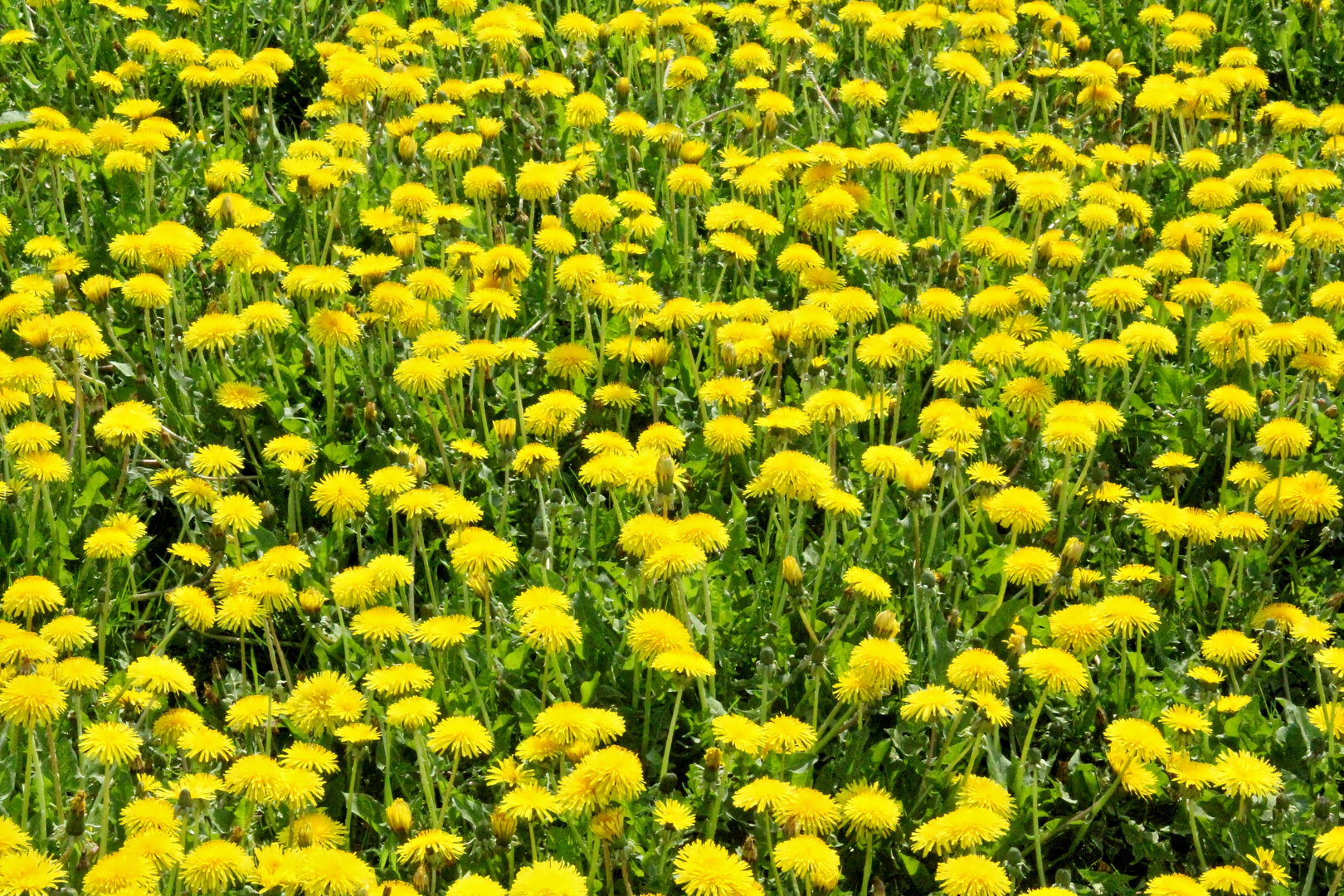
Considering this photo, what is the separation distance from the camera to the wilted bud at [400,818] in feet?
9.53

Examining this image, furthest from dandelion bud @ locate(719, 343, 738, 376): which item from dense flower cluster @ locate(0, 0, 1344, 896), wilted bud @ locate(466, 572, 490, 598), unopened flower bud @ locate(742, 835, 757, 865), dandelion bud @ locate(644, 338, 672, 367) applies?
unopened flower bud @ locate(742, 835, 757, 865)

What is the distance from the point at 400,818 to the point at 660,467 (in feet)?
3.23

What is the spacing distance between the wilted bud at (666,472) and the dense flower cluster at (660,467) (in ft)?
0.34

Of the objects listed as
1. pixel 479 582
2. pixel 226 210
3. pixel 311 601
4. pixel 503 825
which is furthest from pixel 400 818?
pixel 226 210

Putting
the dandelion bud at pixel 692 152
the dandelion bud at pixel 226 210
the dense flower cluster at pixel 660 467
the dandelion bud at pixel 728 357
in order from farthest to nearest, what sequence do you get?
the dandelion bud at pixel 692 152 < the dandelion bud at pixel 226 210 < the dandelion bud at pixel 728 357 < the dense flower cluster at pixel 660 467

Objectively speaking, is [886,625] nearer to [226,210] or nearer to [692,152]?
[692,152]

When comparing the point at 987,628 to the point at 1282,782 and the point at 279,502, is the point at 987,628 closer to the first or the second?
the point at 1282,782

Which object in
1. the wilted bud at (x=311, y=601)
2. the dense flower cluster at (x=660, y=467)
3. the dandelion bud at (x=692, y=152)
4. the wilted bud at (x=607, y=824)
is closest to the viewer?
the wilted bud at (x=607, y=824)

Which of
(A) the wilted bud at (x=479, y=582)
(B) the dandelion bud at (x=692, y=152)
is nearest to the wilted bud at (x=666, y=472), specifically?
(A) the wilted bud at (x=479, y=582)

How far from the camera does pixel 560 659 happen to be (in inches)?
142

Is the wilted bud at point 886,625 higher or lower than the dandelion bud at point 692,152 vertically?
lower

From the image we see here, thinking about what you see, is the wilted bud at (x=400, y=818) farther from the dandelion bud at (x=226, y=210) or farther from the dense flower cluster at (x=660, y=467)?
the dandelion bud at (x=226, y=210)

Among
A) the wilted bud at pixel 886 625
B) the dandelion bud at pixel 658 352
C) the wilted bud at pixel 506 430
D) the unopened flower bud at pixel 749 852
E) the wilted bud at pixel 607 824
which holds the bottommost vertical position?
the unopened flower bud at pixel 749 852

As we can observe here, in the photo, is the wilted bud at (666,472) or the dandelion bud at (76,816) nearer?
the dandelion bud at (76,816)
